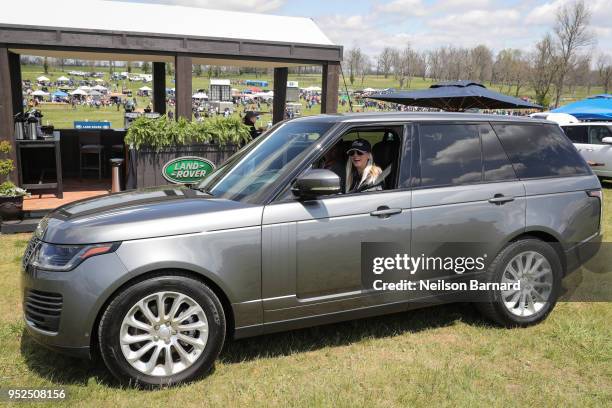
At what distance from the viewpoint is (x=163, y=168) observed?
29.6ft

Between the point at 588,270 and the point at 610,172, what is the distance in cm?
868

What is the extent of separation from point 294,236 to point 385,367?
3.89 ft

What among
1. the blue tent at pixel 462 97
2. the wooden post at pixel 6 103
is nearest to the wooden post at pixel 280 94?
the blue tent at pixel 462 97

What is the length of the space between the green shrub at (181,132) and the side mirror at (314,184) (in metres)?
5.70

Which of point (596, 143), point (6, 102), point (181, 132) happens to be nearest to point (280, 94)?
point (181, 132)

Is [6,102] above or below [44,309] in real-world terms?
above

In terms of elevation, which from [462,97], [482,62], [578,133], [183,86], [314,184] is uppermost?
[482,62]

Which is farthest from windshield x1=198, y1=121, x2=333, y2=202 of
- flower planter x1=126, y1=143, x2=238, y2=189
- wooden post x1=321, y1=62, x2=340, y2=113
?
wooden post x1=321, y1=62, x2=340, y2=113

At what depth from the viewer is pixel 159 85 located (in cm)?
1545

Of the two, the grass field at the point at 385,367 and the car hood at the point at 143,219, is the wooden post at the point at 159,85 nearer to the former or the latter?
the grass field at the point at 385,367

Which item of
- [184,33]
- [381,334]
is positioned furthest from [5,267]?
[184,33]

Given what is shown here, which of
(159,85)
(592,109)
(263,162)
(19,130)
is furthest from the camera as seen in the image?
(592,109)

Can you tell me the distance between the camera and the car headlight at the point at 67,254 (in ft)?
10.8

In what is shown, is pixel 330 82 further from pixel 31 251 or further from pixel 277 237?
pixel 31 251
